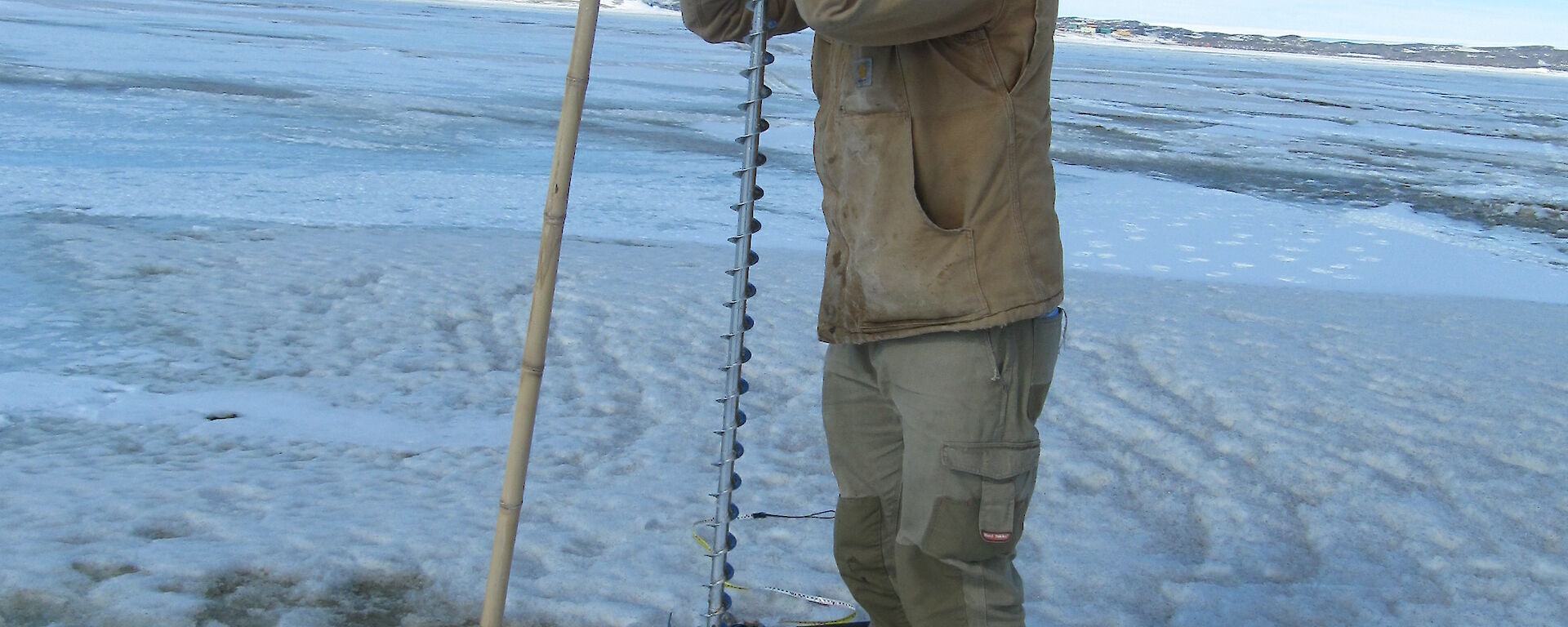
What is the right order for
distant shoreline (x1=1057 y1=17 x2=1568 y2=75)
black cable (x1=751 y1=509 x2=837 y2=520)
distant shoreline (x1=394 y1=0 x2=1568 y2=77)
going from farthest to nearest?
distant shoreline (x1=1057 y1=17 x2=1568 y2=75)
distant shoreline (x1=394 y1=0 x2=1568 y2=77)
black cable (x1=751 y1=509 x2=837 y2=520)

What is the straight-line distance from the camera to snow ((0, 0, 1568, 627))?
2.79m

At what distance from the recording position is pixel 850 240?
196cm

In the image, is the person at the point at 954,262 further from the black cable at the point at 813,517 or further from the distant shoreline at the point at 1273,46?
the distant shoreline at the point at 1273,46

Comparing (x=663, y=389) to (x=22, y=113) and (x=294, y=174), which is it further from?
(x=22, y=113)

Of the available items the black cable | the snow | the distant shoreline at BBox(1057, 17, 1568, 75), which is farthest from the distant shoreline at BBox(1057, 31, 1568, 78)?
the black cable

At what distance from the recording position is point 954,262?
1.82 metres

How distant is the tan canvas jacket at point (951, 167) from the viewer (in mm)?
1778

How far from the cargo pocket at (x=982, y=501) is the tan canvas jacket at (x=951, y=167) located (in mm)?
198

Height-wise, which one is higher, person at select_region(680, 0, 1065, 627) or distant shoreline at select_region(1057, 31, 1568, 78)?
distant shoreline at select_region(1057, 31, 1568, 78)

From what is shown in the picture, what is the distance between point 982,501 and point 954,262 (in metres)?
0.36

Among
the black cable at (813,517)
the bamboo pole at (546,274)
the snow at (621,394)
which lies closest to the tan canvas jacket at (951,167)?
the bamboo pole at (546,274)

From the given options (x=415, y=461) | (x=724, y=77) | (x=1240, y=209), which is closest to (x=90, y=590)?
(x=415, y=461)

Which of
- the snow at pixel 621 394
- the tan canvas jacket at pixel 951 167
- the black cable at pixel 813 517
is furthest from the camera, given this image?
the black cable at pixel 813 517

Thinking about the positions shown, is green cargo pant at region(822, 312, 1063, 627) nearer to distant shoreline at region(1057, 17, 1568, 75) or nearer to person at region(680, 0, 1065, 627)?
person at region(680, 0, 1065, 627)
